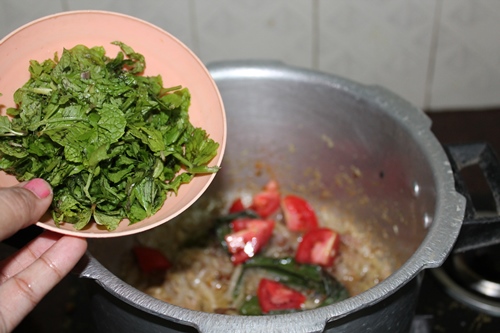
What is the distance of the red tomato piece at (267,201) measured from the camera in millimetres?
1183

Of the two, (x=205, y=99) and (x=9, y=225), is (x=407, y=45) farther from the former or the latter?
(x=9, y=225)

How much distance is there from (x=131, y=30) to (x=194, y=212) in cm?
48

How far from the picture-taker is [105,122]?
0.73 metres

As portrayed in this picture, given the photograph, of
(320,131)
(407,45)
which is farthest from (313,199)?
(407,45)

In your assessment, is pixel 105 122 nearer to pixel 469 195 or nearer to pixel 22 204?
pixel 22 204

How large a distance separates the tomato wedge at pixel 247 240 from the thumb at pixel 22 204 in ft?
1.56

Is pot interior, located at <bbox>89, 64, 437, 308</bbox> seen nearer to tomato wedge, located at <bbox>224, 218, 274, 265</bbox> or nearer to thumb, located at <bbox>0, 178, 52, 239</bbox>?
tomato wedge, located at <bbox>224, 218, 274, 265</bbox>

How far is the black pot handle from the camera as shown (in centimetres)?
79

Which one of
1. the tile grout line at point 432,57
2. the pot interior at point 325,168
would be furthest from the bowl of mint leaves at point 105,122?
the tile grout line at point 432,57

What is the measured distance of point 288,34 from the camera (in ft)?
4.76

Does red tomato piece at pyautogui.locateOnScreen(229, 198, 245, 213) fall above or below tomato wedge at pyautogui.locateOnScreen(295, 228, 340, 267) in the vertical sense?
above

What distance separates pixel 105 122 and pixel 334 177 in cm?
55

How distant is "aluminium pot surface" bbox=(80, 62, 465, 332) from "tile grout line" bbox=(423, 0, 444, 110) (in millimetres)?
550

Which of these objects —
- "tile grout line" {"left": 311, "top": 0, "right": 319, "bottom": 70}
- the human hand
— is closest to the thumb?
the human hand
